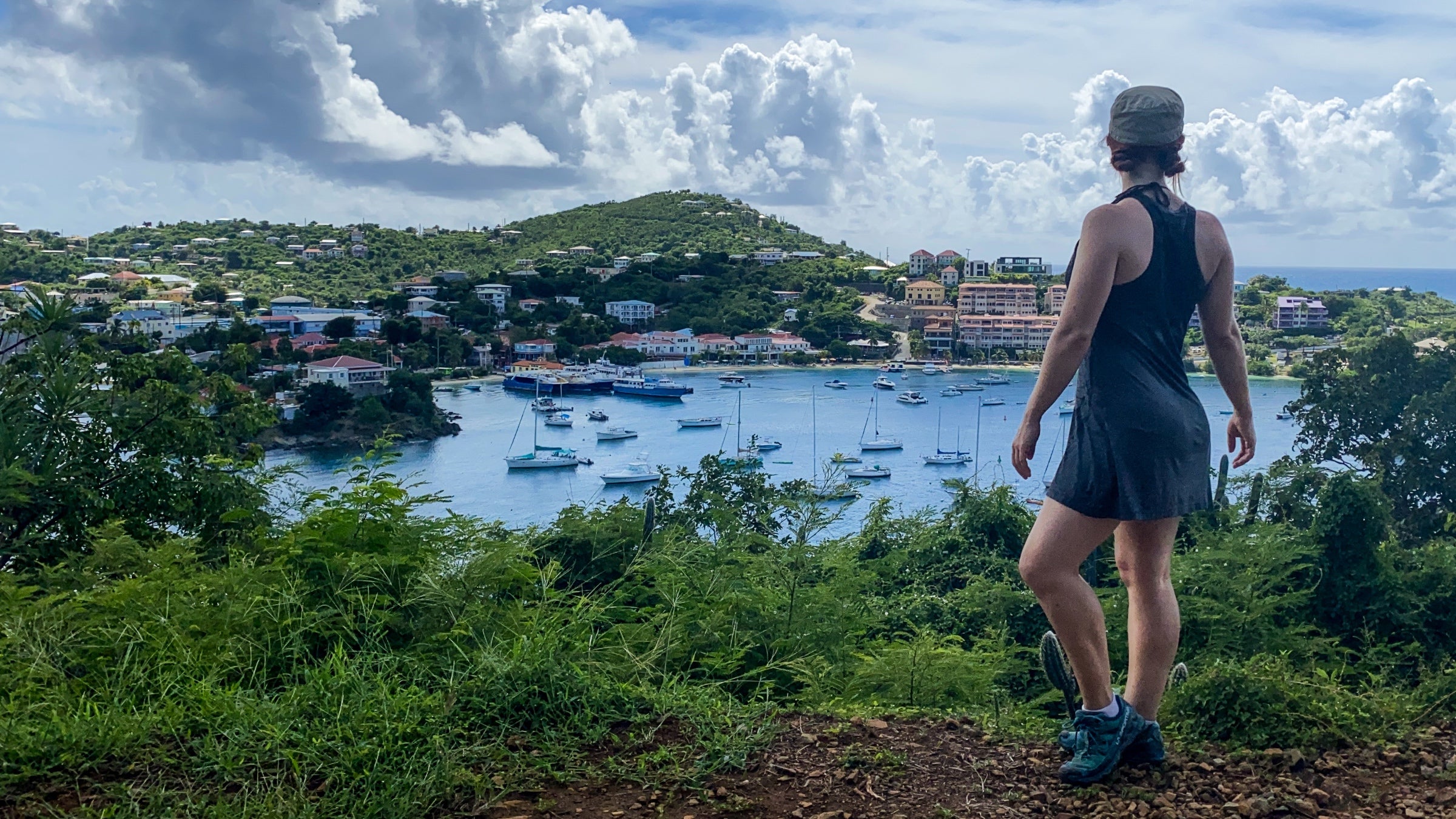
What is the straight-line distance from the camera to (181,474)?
4.83m

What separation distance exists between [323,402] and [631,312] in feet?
78.4

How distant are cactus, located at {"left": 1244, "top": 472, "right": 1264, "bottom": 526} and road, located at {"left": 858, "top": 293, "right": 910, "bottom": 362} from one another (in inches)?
1639

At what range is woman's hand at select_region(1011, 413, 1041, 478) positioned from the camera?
2.01 m

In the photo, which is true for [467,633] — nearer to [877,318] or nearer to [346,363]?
[346,363]

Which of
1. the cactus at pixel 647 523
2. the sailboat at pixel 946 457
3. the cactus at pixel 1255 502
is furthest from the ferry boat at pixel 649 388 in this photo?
the cactus at pixel 647 523

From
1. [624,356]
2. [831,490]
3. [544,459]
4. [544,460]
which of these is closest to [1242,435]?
[831,490]

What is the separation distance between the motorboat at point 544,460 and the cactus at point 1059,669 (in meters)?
26.0

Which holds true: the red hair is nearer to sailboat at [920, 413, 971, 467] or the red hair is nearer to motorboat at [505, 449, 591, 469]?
motorboat at [505, 449, 591, 469]

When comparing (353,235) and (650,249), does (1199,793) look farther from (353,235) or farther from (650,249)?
(353,235)

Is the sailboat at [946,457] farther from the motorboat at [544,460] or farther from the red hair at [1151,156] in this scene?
the red hair at [1151,156]

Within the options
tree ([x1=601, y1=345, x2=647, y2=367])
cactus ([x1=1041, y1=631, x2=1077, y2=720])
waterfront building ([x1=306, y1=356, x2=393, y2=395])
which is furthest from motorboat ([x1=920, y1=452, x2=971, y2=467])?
cactus ([x1=1041, y1=631, x2=1077, y2=720])

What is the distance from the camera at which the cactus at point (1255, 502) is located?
579cm

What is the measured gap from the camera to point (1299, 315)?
37969mm

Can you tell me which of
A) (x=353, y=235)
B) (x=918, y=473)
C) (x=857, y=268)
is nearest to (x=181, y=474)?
(x=918, y=473)
